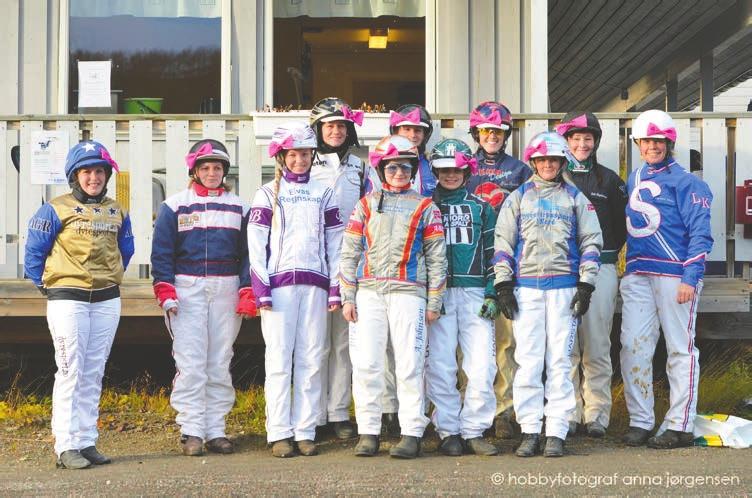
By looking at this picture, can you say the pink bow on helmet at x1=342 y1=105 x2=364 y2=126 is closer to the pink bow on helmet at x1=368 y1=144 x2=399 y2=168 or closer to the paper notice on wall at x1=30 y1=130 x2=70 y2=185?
the pink bow on helmet at x1=368 y1=144 x2=399 y2=168

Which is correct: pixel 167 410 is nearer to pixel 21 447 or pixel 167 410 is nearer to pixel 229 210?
pixel 21 447

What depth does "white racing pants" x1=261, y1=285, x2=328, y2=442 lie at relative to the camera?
637 cm

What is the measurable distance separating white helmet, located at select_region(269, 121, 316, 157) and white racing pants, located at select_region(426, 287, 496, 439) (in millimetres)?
1242

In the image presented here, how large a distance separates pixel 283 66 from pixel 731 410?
488 cm

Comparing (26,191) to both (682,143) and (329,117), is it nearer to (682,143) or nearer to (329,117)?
(329,117)

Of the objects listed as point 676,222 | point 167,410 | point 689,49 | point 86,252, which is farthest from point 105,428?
point 689,49

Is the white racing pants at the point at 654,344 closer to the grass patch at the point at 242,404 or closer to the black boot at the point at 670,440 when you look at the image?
the black boot at the point at 670,440

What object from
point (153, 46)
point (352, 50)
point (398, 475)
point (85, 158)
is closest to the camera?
point (398, 475)

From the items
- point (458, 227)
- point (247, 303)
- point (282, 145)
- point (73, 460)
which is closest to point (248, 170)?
point (282, 145)

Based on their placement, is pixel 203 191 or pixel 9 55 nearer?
pixel 203 191

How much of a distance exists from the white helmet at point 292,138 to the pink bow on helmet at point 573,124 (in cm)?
166

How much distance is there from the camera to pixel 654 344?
6.77 meters

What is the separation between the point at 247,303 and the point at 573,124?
2363 millimetres

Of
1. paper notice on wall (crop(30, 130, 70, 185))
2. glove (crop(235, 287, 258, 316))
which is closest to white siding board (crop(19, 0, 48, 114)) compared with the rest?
paper notice on wall (crop(30, 130, 70, 185))
